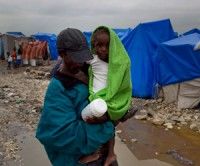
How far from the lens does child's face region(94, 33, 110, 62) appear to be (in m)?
2.44

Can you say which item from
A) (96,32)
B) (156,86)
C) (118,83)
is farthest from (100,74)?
(156,86)

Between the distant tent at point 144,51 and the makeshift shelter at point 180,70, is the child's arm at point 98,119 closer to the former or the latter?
the makeshift shelter at point 180,70

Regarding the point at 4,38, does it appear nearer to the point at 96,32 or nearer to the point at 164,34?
the point at 164,34

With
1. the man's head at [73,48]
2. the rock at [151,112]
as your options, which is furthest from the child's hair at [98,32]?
the rock at [151,112]

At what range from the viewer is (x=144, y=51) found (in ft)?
41.8

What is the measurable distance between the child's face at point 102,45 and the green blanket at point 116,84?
0.17ft

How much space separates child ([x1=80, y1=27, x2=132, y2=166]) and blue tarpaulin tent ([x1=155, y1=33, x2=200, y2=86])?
8665mm

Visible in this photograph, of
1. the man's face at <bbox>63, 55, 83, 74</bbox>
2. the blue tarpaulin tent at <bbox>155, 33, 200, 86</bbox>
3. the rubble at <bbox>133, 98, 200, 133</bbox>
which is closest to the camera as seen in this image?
the man's face at <bbox>63, 55, 83, 74</bbox>

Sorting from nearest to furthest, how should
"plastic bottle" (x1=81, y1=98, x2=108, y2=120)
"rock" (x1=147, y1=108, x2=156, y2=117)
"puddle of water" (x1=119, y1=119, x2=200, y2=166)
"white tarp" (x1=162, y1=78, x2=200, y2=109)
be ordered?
1. "plastic bottle" (x1=81, y1=98, x2=108, y2=120)
2. "puddle of water" (x1=119, y1=119, x2=200, y2=166)
3. "rock" (x1=147, y1=108, x2=156, y2=117)
4. "white tarp" (x1=162, y1=78, x2=200, y2=109)

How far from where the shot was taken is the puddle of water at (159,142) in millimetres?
6898

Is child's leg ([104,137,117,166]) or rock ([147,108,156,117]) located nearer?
child's leg ([104,137,117,166])

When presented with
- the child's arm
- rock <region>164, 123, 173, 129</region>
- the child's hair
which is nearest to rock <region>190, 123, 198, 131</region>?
rock <region>164, 123, 173, 129</region>

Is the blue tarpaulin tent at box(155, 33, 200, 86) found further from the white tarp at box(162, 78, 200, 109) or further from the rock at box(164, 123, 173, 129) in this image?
the rock at box(164, 123, 173, 129)

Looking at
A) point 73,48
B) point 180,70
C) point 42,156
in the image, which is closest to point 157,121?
point 180,70
